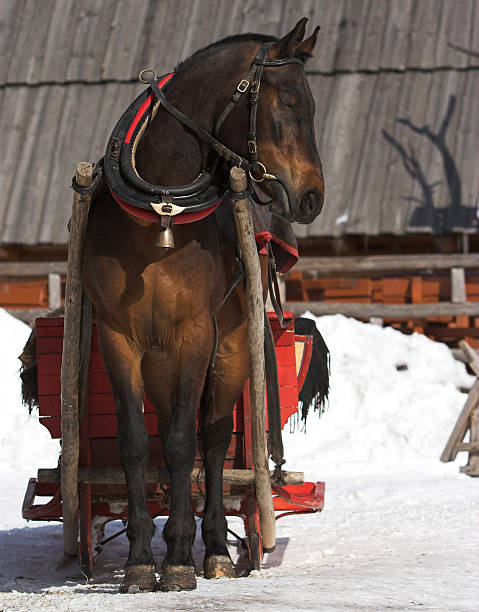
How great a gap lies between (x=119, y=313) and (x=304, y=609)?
1.43 metres

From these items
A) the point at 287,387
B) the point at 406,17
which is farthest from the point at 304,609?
the point at 406,17

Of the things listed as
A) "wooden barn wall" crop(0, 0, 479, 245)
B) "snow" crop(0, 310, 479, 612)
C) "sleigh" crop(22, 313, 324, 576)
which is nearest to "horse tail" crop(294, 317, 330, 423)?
"sleigh" crop(22, 313, 324, 576)

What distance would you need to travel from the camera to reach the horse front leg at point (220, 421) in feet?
14.8

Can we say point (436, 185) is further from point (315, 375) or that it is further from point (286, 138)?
point (286, 138)

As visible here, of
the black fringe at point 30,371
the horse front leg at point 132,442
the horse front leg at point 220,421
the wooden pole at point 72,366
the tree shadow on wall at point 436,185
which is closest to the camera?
the horse front leg at point 132,442

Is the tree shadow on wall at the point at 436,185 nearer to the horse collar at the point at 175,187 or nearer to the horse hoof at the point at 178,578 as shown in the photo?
the horse collar at the point at 175,187

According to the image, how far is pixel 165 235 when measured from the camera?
3867mm

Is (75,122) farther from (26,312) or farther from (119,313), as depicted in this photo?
(119,313)

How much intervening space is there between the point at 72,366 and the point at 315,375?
178cm

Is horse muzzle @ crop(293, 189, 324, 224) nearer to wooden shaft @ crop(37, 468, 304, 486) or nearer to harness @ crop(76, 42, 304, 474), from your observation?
harness @ crop(76, 42, 304, 474)

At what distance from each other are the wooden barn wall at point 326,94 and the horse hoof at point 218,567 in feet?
26.1

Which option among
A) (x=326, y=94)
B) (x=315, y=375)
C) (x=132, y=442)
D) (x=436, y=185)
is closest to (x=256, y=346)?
(x=132, y=442)

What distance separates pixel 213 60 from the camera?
4113 millimetres

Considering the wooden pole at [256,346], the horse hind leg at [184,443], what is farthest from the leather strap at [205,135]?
the horse hind leg at [184,443]
